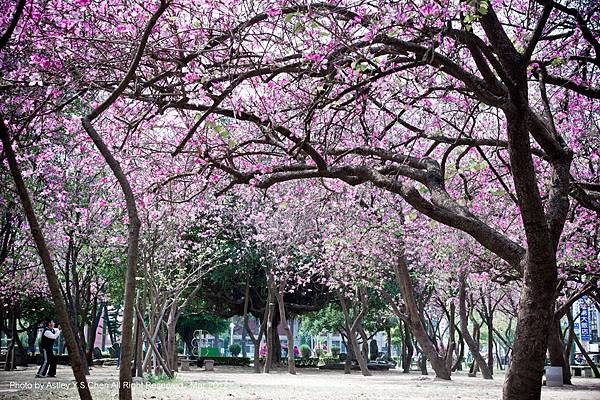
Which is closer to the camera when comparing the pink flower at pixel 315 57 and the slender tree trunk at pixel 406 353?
the pink flower at pixel 315 57

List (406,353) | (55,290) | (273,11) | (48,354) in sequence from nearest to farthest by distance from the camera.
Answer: (55,290) < (273,11) < (48,354) < (406,353)

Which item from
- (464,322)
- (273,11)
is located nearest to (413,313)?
(464,322)

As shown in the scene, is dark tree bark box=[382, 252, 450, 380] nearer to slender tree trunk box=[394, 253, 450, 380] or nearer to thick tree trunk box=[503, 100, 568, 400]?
slender tree trunk box=[394, 253, 450, 380]

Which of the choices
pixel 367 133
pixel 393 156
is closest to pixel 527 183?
pixel 393 156

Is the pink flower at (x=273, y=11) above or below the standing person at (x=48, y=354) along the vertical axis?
above

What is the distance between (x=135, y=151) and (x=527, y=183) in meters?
5.21

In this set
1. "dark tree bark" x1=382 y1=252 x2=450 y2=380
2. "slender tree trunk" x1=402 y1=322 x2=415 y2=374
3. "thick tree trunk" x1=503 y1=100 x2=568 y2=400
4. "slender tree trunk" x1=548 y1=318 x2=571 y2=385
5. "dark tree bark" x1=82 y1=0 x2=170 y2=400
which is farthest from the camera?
"slender tree trunk" x1=402 y1=322 x2=415 y2=374

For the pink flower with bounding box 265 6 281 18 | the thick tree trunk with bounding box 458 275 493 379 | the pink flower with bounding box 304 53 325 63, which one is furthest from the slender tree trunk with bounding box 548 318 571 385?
the pink flower with bounding box 265 6 281 18

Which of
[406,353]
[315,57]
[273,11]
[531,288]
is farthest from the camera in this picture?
[406,353]

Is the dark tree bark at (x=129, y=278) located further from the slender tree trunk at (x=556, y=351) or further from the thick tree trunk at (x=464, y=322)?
the thick tree trunk at (x=464, y=322)

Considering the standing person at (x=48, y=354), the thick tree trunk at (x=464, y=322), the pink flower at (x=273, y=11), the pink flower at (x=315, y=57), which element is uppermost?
the pink flower at (x=273, y=11)

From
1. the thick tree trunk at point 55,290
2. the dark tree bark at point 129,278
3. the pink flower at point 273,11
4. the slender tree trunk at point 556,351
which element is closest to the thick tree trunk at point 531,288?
the pink flower at point 273,11

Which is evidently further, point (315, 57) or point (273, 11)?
point (315, 57)

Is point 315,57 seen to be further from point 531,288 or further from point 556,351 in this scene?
point 556,351
